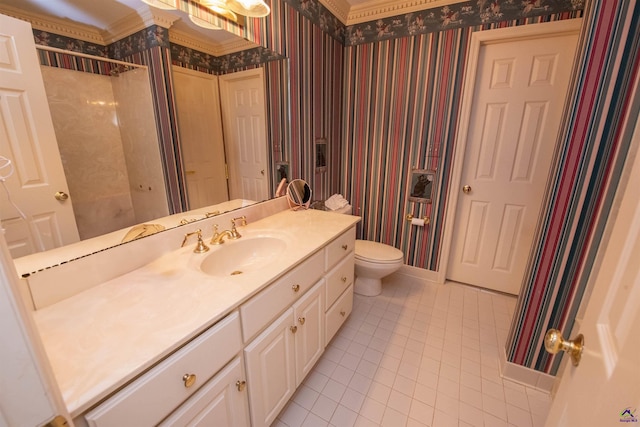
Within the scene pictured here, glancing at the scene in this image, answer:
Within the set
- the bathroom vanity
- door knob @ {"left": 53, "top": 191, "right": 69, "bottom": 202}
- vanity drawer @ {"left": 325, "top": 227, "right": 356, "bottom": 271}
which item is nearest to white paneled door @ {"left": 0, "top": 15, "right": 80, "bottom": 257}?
door knob @ {"left": 53, "top": 191, "right": 69, "bottom": 202}

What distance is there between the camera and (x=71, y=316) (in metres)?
0.79

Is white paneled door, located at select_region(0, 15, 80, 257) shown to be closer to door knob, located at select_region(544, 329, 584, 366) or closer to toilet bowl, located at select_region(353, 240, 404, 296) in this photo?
door knob, located at select_region(544, 329, 584, 366)

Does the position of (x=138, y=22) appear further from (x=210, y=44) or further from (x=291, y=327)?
(x=291, y=327)

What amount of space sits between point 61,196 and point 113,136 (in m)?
0.26

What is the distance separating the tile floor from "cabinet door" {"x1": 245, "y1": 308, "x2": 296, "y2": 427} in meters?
0.24

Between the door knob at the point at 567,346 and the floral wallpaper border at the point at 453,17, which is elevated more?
the floral wallpaper border at the point at 453,17

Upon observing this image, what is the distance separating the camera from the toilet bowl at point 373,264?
2123 millimetres

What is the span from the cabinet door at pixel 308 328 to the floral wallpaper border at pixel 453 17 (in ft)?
6.88

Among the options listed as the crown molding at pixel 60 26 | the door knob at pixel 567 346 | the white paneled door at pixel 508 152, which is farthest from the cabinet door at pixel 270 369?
the white paneled door at pixel 508 152

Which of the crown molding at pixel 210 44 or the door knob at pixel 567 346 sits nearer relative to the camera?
the door knob at pixel 567 346

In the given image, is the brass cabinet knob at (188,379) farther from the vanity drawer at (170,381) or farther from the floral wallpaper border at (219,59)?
the floral wallpaper border at (219,59)

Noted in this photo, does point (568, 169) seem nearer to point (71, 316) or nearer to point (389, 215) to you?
point (389, 215)

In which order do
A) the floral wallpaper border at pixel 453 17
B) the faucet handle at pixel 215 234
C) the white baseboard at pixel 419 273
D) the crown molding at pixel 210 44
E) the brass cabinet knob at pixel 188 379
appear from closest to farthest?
1. the brass cabinet knob at pixel 188 379
2. the crown molding at pixel 210 44
3. the faucet handle at pixel 215 234
4. the floral wallpaper border at pixel 453 17
5. the white baseboard at pixel 419 273

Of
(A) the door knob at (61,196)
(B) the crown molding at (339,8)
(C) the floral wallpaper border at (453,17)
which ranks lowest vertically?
(A) the door knob at (61,196)
